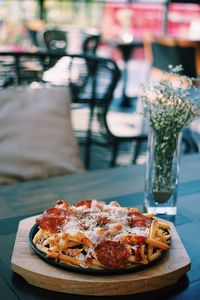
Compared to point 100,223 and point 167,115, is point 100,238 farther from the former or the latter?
point 167,115

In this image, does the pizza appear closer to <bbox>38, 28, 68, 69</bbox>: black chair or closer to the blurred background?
the blurred background

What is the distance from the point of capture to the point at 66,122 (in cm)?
191

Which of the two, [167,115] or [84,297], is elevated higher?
[167,115]

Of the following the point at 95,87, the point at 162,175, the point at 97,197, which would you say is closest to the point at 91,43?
the point at 95,87

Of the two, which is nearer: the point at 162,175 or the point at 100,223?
the point at 100,223

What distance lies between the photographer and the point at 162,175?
1.14 m

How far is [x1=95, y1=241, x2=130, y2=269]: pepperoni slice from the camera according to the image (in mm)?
804

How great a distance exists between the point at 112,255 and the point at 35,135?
1.07 m

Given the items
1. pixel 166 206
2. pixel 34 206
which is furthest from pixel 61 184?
pixel 166 206

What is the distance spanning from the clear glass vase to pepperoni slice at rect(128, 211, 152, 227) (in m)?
0.21

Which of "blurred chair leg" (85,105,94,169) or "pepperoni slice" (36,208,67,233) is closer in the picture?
"pepperoni slice" (36,208,67,233)

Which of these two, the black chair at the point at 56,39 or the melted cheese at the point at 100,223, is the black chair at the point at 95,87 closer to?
the melted cheese at the point at 100,223

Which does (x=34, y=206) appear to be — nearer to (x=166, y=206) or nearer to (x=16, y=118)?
(x=166, y=206)

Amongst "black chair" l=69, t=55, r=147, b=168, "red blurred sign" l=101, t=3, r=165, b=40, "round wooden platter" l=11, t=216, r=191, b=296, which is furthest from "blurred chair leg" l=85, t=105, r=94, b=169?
"red blurred sign" l=101, t=3, r=165, b=40
